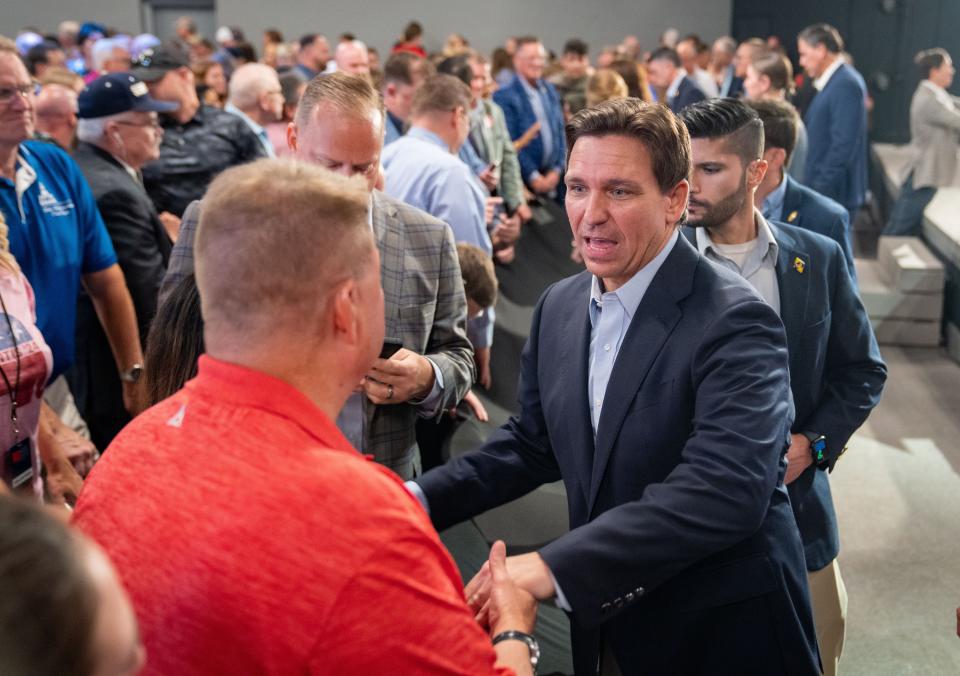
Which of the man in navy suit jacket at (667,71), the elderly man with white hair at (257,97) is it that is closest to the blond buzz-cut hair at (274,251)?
the elderly man with white hair at (257,97)

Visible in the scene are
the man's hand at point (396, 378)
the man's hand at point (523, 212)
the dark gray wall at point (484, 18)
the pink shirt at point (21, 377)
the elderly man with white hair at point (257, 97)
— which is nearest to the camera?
the man's hand at point (396, 378)

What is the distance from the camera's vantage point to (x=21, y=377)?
2184 mm

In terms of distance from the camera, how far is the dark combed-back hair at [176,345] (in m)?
1.69

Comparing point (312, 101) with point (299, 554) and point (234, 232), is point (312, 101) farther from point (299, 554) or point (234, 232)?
point (299, 554)

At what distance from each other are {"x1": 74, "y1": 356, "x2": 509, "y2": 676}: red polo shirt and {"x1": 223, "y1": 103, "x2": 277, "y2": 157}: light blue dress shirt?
4.03 meters

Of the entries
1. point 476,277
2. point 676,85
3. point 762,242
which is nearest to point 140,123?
point 476,277

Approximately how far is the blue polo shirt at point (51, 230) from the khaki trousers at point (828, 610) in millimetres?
2159

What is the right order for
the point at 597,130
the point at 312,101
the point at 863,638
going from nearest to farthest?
the point at 597,130
the point at 312,101
the point at 863,638

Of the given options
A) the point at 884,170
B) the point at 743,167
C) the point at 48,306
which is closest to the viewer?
the point at 743,167

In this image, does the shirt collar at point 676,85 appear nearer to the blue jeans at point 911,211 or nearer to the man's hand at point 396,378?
the blue jeans at point 911,211

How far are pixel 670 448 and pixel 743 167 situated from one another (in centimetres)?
112

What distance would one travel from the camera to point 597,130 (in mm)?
1782

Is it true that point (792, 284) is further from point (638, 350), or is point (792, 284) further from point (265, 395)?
point (265, 395)

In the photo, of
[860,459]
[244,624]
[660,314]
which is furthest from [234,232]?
[860,459]
